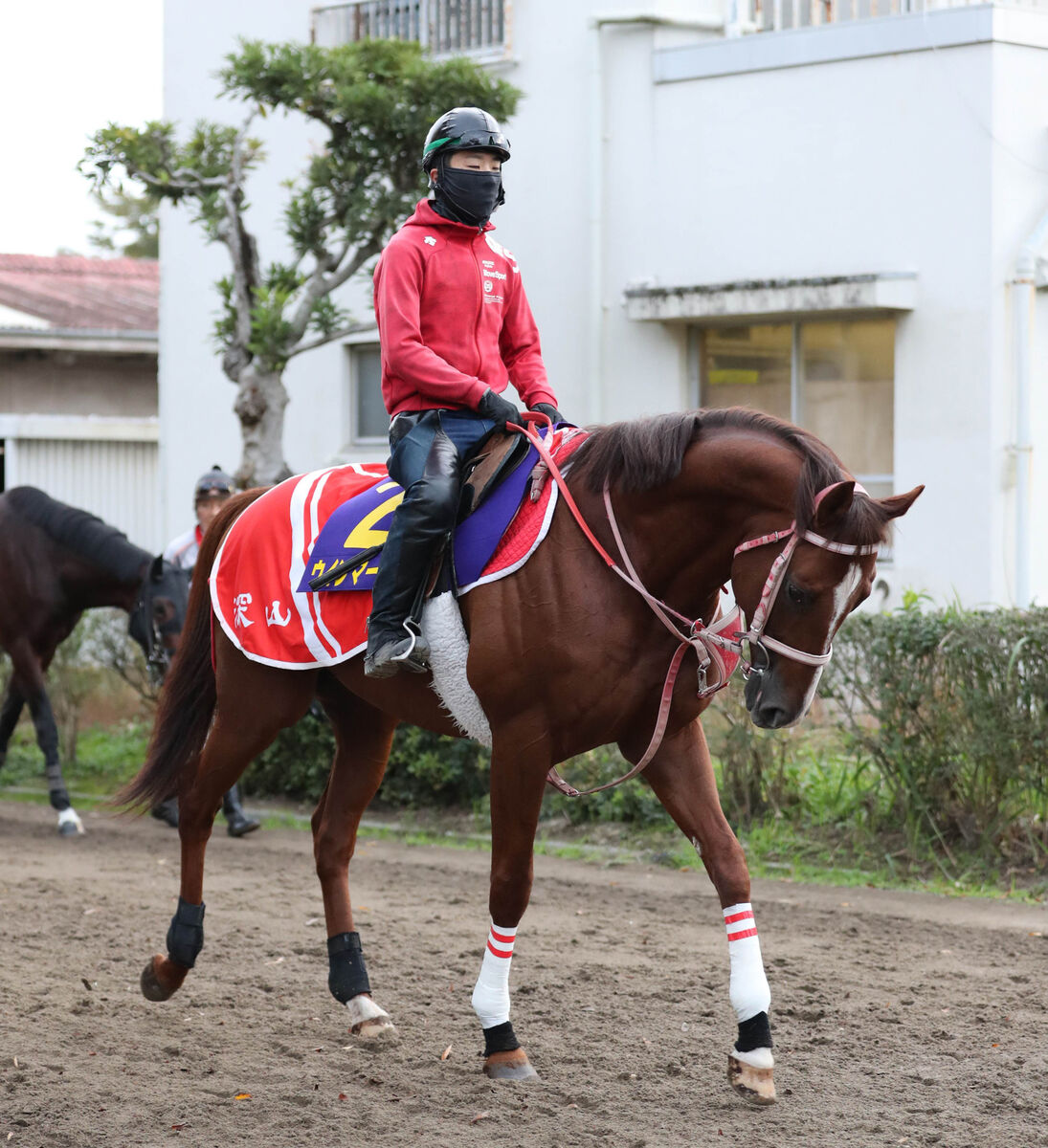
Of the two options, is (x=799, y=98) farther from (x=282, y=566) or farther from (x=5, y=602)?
(x=282, y=566)

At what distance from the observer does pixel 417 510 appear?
4266mm

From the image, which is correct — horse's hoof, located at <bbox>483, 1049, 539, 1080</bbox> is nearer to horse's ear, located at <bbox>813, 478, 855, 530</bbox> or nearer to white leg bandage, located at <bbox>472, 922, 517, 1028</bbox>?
white leg bandage, located at <bbox>472, 922, 517, 1028</bbox>

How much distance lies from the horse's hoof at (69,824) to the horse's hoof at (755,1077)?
18.7ft

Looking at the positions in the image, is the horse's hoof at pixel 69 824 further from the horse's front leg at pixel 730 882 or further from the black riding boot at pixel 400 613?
the horse's front leg at pixel 730 882

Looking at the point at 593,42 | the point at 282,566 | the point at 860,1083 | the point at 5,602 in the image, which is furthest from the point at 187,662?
the point at 593,42

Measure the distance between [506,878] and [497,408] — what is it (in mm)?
1398

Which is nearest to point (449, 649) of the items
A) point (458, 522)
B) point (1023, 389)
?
point (458, 522)

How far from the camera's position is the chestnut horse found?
12.4 feet

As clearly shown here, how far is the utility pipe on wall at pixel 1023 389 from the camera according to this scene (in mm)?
10352

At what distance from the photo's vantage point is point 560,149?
40.5 ft

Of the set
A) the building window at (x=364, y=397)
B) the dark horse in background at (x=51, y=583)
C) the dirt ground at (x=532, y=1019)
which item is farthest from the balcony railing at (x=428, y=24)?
the dirt ground at (x=532, y=1019)

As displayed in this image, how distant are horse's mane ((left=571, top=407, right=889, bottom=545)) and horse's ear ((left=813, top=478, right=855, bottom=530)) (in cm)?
2

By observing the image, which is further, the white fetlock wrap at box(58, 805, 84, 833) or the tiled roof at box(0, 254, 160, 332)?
the tiled roof at box(0, 254, 160, 332)

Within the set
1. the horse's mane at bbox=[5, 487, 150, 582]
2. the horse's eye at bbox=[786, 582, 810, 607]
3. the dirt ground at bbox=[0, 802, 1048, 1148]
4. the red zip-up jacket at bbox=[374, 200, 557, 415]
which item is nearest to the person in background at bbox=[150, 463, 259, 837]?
the horse's mane at bbox=[5, 487, 150, 582]
